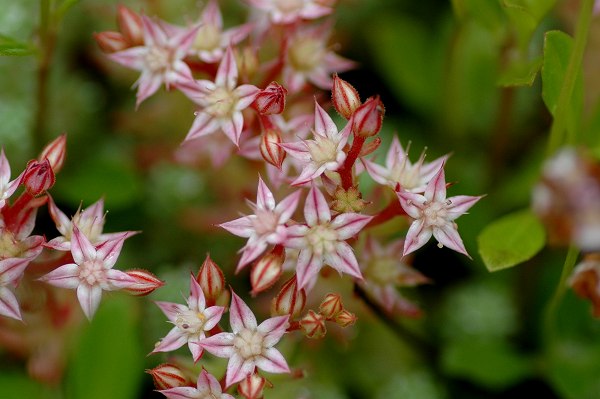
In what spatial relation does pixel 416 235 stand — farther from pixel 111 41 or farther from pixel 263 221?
pixel 111 41

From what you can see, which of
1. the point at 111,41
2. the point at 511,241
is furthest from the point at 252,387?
the point at 111,41

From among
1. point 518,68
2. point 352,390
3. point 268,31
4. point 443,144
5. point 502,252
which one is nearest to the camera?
point 502,252

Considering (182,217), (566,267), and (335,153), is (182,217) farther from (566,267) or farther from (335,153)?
(566,267)

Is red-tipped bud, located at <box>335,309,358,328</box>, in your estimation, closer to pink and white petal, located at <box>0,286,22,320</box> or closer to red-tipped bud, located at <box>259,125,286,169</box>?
red-tipped bud, located at <box>259,125,286,169</box>

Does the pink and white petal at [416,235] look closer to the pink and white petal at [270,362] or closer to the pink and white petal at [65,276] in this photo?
the pink and white petal at [270,362]

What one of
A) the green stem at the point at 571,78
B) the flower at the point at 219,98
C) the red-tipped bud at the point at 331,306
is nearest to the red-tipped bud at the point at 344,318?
the red-tipped bud at the point at 331,306

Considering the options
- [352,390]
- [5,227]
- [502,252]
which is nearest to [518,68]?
[502,252]
